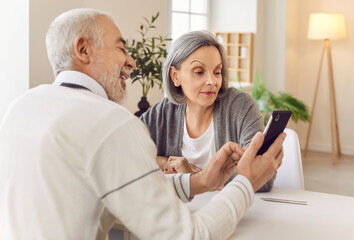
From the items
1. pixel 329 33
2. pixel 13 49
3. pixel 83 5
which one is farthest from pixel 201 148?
pixel 329 33

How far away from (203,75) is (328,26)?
4160 millimetres

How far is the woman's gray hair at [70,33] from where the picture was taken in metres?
1.20

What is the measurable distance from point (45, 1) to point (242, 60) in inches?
Answer: 130

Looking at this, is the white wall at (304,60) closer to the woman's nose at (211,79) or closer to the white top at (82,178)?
the woman's nose at (211,79)

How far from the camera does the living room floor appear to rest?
4718mm

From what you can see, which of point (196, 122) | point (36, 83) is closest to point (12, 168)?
point (196, 122)

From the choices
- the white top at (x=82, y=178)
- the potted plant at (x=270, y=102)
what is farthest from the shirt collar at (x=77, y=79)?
the potted plant at (x=270, y=102)

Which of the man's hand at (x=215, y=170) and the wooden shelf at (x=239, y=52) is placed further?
the wooden shelf at (x=239, y=52)

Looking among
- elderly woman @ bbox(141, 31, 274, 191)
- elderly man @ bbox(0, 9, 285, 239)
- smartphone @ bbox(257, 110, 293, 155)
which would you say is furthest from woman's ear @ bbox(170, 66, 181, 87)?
elderly man @ bbox(0, 9, 285, 239)

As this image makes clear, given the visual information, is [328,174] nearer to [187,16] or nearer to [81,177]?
[187,16]

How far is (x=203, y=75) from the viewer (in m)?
2.08

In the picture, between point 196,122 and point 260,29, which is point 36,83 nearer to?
point 196,122

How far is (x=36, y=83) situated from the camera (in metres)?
3.00

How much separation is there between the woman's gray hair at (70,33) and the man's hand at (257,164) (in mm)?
487
